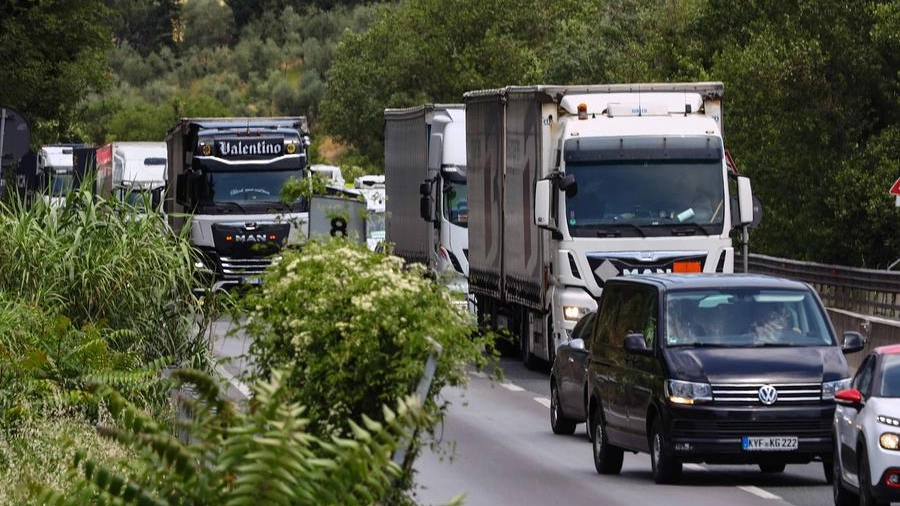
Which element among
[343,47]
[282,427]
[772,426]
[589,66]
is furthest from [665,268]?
[343,47]

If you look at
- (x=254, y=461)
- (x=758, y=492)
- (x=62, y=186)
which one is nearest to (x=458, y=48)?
(x=62, y=186)

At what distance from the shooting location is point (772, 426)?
49.9ft

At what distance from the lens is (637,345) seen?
1585 centimetres

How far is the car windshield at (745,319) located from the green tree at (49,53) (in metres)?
18.3

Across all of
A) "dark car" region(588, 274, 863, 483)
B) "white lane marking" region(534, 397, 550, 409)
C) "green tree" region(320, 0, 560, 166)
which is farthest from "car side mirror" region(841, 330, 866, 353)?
"green tree" region(320, 0, 560, 166)

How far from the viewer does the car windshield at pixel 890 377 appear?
43.4 feet

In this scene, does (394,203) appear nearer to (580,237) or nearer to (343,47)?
(580,237)

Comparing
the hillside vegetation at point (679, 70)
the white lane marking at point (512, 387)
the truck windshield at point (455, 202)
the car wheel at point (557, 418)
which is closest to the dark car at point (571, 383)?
the car wheel at point (557, 418)

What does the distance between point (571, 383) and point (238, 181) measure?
2036 cm

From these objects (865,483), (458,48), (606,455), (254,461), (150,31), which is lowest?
(606,455)

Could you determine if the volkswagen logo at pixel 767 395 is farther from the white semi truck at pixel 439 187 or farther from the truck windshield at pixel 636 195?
the white semi truck at pixel 439 187

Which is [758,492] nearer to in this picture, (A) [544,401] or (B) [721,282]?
(B) [721,282]

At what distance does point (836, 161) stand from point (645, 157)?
1529cm

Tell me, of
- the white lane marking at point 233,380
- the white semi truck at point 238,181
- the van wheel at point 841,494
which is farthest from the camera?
the white semi truck at point 238,181
